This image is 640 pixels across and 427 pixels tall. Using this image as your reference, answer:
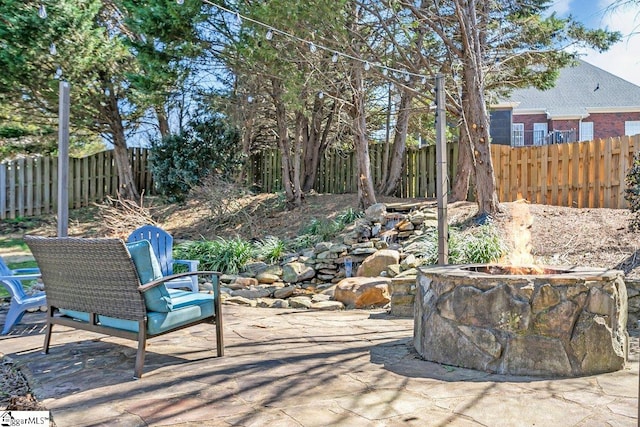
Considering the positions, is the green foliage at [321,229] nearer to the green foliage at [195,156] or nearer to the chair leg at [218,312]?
the green foliage at [195,156]

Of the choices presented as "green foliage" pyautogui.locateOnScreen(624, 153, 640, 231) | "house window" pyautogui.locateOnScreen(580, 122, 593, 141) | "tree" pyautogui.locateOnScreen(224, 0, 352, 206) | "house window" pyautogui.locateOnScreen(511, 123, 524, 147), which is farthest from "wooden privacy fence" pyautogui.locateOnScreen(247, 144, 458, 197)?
"house window" pyautogui.locateOnScreen(580, 122, 593, 141)

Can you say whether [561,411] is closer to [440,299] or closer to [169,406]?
[440,299]

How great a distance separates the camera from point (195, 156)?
12250 millimetres

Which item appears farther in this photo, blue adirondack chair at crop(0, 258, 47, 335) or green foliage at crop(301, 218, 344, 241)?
green foliage at crop(301, 218, 344, 241)

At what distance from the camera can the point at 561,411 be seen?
8.38 ft

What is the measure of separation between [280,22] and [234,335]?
5.76 meters

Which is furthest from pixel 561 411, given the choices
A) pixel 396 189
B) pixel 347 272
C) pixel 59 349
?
pixel 396 189

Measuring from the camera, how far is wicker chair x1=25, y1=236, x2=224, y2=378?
316 cm

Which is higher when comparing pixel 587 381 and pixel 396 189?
pixel 396 189

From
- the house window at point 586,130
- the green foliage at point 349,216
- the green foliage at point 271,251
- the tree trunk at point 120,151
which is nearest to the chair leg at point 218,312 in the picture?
the green foliage at point 271,251

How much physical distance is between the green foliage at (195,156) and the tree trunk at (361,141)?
360 cm

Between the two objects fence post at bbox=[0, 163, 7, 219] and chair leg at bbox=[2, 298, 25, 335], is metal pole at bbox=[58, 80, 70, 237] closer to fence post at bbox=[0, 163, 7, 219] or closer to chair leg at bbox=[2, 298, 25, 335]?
chair leg at bbox=[2, 298, 25, 335]

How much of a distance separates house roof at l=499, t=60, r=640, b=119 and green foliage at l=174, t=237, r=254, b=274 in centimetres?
1336

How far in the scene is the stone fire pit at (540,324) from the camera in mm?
3213
